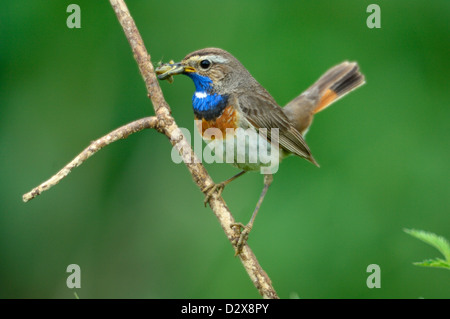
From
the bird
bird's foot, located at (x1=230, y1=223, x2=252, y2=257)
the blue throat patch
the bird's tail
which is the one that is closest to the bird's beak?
the bird

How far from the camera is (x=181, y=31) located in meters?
5.99

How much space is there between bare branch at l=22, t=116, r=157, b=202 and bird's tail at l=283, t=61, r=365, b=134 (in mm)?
1935

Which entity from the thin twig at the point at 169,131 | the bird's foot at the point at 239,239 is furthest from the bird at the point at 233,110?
the thin twig at the point at 169,131

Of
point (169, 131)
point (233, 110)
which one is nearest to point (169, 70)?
point (233, 110)

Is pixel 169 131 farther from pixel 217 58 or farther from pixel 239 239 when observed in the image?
pixel 217 58

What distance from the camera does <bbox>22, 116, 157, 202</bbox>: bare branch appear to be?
8.46 ft

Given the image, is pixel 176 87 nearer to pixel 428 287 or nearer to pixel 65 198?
pixel 65 198

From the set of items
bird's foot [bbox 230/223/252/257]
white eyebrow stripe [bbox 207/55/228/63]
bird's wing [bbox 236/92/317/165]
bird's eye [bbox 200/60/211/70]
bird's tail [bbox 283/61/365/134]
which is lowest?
bird's foot [bbox 230/223/252/257]

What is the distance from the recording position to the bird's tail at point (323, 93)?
16.4 ft

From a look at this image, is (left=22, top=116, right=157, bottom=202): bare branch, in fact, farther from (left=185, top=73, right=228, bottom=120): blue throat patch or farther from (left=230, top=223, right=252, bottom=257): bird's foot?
(left=185, top=73, right=228, bottom=120): blue throat patch

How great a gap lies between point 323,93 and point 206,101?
149 centimetres

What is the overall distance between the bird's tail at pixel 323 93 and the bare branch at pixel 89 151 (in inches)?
76.2

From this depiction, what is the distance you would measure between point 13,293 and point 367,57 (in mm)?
3873
